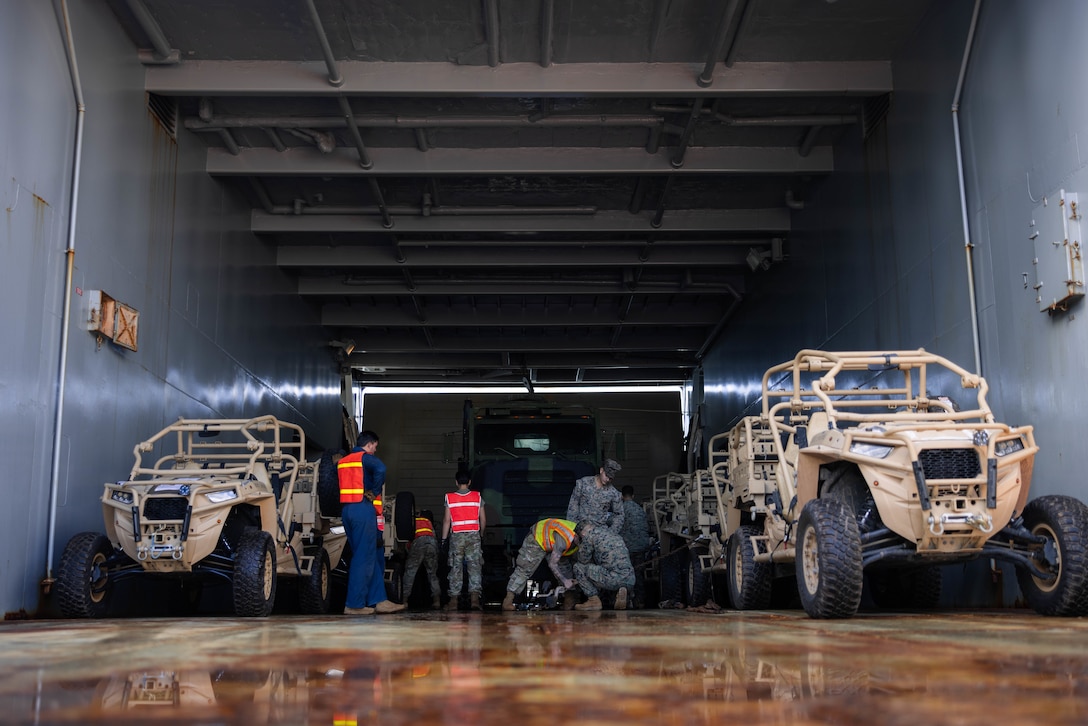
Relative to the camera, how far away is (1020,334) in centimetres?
770

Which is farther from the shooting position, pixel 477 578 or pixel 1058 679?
pixel 477 578

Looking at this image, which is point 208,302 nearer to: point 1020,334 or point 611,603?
point 611,603

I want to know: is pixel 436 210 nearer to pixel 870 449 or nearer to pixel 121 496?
pixel 121 496

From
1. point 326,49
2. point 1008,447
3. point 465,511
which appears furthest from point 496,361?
point 1008,447

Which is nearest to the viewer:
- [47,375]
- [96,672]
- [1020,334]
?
[96,672]

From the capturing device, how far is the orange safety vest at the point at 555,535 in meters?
9.80

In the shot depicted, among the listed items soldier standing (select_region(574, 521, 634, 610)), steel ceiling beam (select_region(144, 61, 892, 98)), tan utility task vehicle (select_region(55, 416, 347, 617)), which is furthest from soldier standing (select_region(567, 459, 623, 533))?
steel ceiling beam (select_region(144, 61, 892, 98))

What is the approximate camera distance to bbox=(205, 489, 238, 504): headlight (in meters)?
7.93

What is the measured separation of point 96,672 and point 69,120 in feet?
23.1

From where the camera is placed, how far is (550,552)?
32.6 feet

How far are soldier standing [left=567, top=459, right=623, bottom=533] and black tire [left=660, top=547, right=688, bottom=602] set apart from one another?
209cm

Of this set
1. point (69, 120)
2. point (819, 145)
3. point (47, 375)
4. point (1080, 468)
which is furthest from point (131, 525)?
point (819, 145)

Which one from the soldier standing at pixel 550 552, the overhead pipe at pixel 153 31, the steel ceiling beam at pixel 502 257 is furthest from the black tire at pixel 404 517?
the overhead pipe at pixel 153 31

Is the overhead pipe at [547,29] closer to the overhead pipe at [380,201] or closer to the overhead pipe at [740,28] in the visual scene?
the overhead pipe at [740,28]
